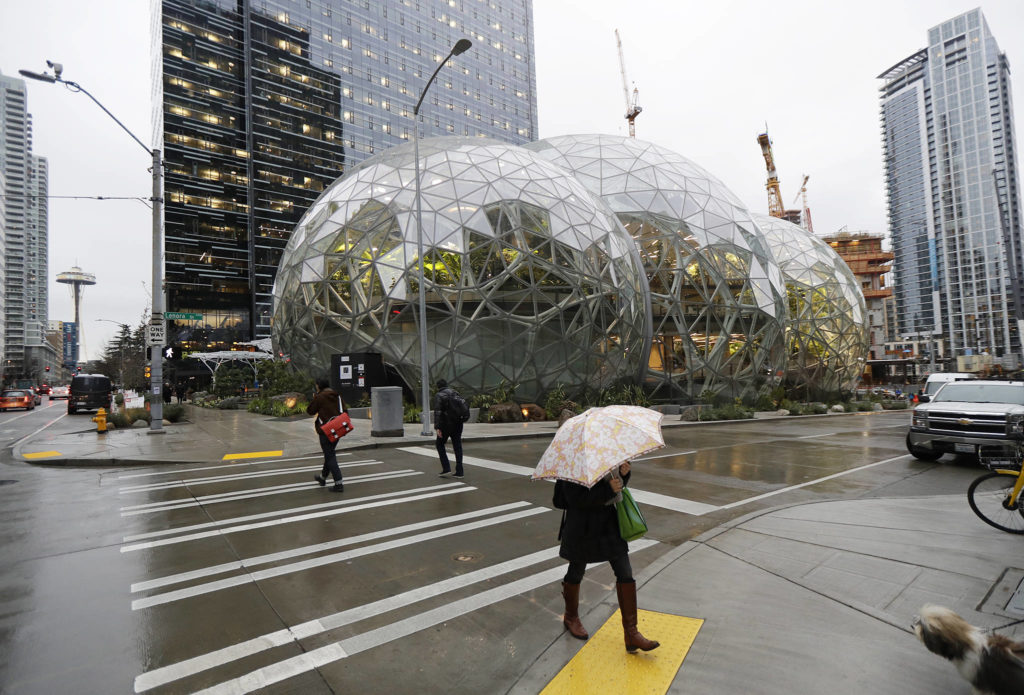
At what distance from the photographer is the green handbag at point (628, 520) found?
3.33 metres

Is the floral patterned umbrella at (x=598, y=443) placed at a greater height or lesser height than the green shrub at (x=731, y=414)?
greater

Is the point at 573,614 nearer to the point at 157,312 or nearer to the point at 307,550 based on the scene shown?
the point at 307,550

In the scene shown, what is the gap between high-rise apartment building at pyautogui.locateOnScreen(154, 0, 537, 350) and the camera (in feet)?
225

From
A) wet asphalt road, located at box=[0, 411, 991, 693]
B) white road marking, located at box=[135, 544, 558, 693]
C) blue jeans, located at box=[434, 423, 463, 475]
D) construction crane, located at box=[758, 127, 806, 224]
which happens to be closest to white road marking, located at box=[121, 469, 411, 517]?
wet asphalt road, located at box=[0, 411, 991, 693]

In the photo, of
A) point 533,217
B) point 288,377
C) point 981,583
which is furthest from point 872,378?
point 981,583

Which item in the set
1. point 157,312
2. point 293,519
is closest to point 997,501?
point 293,519

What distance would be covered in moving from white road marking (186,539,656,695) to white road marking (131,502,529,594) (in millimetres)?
2002

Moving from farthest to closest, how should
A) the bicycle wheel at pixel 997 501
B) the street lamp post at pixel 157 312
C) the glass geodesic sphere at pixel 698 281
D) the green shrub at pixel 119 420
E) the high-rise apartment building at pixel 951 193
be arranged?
1. the high-rise apartment building at pixel 951 193
2. the glass geodesic sphere at pixel 698 281
3. the green shrub at pixel 119 420
4. the street lamp post at pixel 157 312
5. the bicycle wheel at pixel 997 501

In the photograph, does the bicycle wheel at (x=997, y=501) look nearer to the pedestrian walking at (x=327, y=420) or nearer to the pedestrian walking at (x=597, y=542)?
the pedestrian walking at (x=597, y=542)

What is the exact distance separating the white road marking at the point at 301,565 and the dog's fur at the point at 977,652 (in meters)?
4.47

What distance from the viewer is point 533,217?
21.0 meters

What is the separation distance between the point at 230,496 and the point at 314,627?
5.14 meters

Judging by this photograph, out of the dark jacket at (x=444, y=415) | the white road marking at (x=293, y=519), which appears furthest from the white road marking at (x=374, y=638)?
the dark jacket at (x=444, y=415)

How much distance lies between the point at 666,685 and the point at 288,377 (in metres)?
24.5
